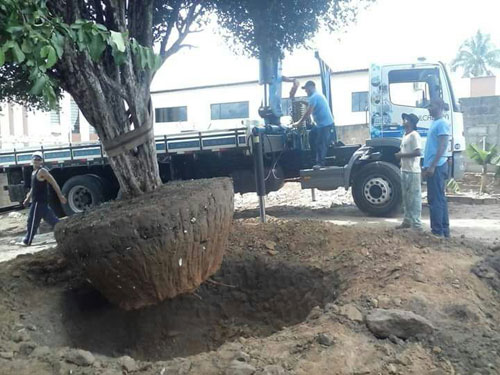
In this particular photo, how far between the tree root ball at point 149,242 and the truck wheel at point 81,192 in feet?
22.6

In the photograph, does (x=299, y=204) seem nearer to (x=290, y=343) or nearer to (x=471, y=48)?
(x=290, y=343)

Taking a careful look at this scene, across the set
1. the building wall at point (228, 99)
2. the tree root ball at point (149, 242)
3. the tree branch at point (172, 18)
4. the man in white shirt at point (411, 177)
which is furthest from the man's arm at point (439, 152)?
the building wall at point (228, 99)

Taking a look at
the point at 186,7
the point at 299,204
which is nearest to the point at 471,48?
the point at 299,204

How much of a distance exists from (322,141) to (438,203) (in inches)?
154

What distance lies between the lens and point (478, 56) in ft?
156

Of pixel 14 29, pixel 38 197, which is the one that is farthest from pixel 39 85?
pixel 38 197

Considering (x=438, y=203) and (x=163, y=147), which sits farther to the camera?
(x=163, y=147)

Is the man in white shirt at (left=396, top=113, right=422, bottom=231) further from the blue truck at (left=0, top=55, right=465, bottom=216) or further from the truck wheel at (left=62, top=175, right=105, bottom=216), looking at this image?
the truck wheel at (left=62, top=175, right=105, bottom=216)

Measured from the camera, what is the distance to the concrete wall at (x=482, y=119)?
633 inches

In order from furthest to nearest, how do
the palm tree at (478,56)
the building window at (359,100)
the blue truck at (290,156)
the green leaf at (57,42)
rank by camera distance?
the palm tree at (478,56) → the building window at (359,100) → the blue truck at (290,156) → the green leaf at (57,42)

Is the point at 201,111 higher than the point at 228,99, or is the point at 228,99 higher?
the point at 228,99

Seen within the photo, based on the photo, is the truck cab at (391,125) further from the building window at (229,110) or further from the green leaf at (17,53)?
the building window at (229,110)

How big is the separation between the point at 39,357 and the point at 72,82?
6.83 ft

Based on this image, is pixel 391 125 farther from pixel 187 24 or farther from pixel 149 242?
pixel 149 242
